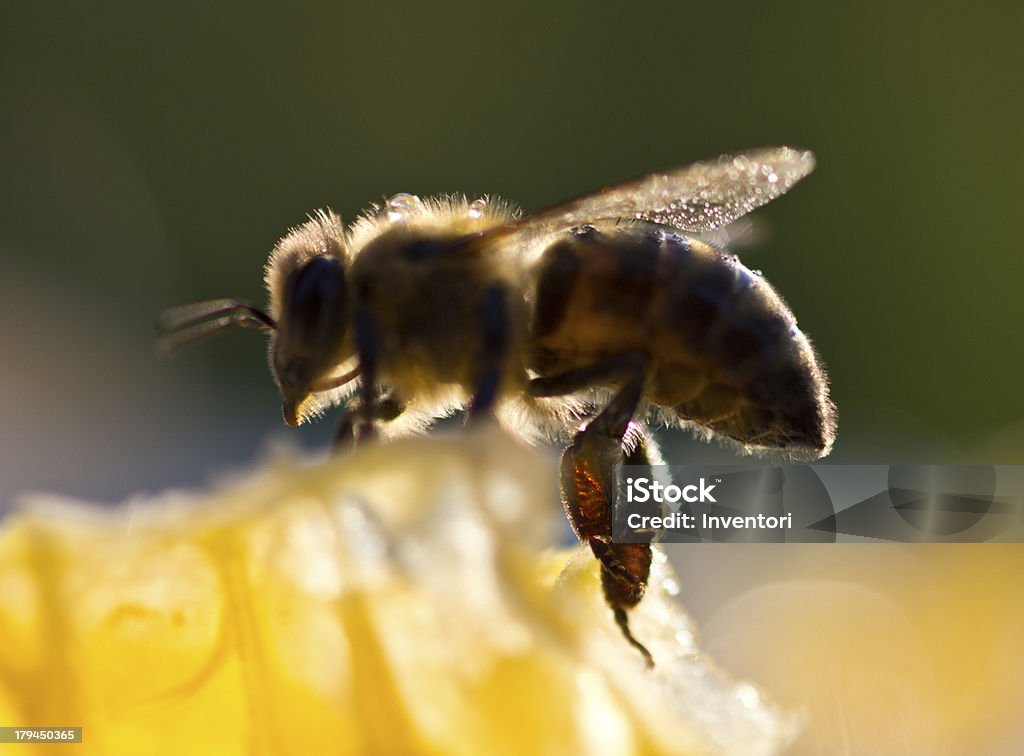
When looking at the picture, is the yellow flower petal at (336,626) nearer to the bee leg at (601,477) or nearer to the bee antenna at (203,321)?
the bee leg at (601,477)

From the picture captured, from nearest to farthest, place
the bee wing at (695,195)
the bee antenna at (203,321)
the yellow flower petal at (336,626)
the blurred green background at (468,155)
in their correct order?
the yellow flower petal at (336,626) → the bee wing at (695,195) → the bee antenna at (203,321) → the blurred green background at (468,155)

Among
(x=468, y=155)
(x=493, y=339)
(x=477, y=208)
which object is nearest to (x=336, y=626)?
(x=493, y=339)

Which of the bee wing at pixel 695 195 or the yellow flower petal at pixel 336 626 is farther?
the bee wing at pixel 695 195

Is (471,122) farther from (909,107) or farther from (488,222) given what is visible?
(488,222)

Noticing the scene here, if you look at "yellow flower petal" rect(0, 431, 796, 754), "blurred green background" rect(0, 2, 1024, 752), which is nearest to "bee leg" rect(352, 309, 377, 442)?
"yellow flower petal" rect(0, 431, 796, 754)

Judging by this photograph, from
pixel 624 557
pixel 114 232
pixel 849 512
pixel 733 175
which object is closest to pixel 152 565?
pixel 624 557

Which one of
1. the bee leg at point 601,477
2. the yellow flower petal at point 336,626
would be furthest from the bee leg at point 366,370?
the yellow flower petal at point 336,626

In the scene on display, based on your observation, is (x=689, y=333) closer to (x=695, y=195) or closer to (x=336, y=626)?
(x=695, y=195)
